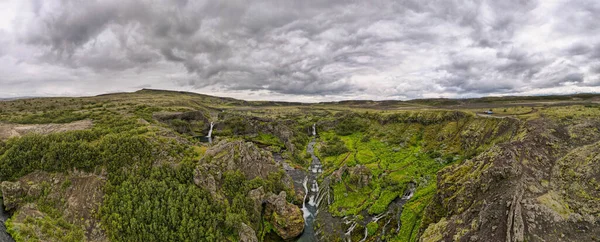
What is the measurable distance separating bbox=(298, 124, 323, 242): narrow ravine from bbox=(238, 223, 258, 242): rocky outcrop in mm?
9538

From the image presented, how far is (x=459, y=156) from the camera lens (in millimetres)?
74750

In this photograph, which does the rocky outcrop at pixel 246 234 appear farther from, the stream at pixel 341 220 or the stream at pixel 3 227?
the stream at pixel 3 227

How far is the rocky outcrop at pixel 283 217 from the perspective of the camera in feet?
161

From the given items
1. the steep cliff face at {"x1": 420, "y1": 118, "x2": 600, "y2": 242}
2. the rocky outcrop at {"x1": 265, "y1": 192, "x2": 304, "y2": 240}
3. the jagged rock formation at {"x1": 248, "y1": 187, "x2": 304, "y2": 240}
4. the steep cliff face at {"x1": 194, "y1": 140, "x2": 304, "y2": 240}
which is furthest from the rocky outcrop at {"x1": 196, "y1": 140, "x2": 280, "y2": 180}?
the steep cliff face at {"x1": 420, "y1": 118, "x2": 600, "y2": 242}

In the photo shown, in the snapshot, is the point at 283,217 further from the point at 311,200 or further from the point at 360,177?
the point at 360,177

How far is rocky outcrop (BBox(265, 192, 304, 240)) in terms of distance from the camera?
48.9 meters

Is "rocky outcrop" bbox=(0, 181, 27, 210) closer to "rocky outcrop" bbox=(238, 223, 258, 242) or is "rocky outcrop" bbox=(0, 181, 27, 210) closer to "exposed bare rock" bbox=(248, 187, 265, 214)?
"rocky outcrop" bbox=(238, 223, 258, 242)

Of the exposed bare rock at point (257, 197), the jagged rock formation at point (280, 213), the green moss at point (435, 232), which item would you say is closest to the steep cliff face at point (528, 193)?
the green moss at point (435, 232)

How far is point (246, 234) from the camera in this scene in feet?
147

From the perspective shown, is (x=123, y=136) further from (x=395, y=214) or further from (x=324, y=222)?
(x=395, y=214)

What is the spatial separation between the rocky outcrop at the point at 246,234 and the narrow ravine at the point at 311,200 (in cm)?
954

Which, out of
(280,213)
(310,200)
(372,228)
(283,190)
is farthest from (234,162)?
(372,228)

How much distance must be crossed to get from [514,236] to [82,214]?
65003mm

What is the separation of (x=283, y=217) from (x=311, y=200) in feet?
48.6
